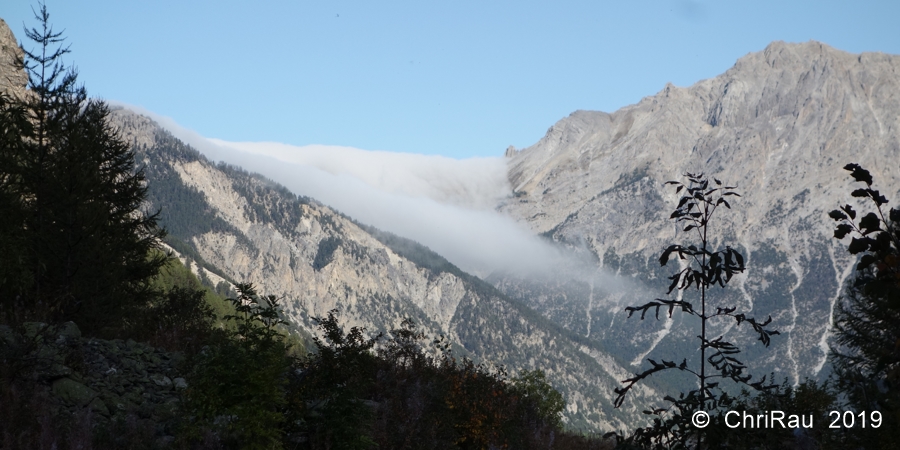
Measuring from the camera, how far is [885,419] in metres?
10.6

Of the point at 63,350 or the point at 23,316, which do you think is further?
the point at 23,316

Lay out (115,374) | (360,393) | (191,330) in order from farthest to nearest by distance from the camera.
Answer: (191,330) → (360,393) → (115,374)

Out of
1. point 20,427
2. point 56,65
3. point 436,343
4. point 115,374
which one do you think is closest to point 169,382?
point 115,374

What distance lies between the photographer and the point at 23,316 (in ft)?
52.3

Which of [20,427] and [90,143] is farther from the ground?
[90,143]

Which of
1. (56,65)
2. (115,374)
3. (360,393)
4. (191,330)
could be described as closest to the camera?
(115,374)

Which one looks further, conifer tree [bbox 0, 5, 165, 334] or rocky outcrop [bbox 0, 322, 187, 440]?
conifer tree [bbox 0, 5, 165, 334]

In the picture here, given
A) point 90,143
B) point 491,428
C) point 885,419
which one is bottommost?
point 491,428

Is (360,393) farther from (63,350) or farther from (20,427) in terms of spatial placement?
(20,427)

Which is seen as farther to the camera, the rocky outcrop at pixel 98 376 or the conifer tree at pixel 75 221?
the conifer tree at pixel 75 221

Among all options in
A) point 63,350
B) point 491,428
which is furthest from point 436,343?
point 63,350

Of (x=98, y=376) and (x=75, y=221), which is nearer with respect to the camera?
(x=98, y=376)

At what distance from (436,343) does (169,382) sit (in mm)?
9539

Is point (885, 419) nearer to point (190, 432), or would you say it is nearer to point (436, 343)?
point (190, 432)
